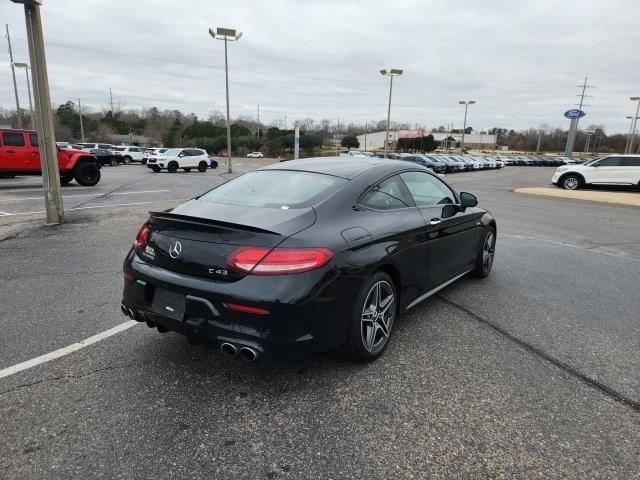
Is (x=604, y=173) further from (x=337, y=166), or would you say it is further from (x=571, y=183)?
(x=337, y=166)

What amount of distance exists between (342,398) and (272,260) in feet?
3.27

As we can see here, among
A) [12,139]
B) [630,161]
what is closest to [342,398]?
[12,139]

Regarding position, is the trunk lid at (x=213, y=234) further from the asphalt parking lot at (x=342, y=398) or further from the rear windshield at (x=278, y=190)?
the asphalt parking lot at (x=342, y=398)

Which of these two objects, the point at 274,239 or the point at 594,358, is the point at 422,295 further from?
the point at 274,239

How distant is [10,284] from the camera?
497 centimetres

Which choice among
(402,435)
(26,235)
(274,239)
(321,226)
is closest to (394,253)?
(321,226)

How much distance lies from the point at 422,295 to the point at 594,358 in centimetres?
138

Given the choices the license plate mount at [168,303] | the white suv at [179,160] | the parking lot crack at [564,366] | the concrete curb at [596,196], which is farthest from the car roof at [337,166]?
the white suv at [179,160]

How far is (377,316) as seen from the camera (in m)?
3.30

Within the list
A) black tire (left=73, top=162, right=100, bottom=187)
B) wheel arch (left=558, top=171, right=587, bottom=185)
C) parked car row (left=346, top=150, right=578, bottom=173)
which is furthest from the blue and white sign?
black tire (left=73, top=162, right=100, bottom=187)

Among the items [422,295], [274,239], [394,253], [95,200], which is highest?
[274,239]

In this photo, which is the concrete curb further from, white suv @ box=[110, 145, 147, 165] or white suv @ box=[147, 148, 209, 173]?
white suv @ box=[110, 145, 147, 165]

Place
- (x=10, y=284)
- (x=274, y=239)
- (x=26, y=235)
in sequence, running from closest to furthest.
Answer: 1. (x=274, y=239)
2. (x=10, y=284)
3. (x=26, y=235)

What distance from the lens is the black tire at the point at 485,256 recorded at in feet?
17.4
